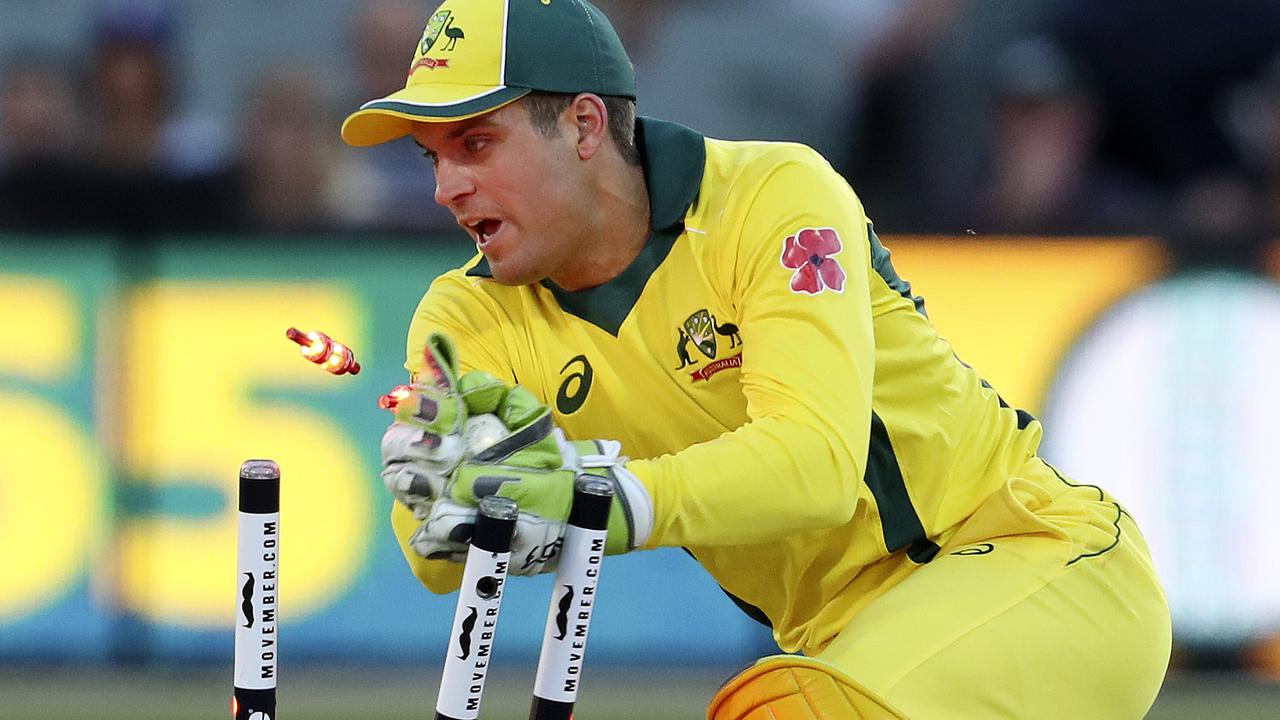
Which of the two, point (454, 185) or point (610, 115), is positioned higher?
point (610, 115)

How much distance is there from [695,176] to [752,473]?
33.6 inches

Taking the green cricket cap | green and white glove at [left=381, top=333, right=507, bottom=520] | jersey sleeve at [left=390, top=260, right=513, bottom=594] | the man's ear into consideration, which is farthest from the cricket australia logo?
green and white glove at [left=381, top=333, right=507, bottom=520]

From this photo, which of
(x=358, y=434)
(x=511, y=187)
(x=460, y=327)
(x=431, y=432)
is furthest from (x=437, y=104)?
(x=358, y=434)

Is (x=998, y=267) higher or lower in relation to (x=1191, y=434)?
higher

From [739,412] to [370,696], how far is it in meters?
3.81

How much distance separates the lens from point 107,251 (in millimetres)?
7695

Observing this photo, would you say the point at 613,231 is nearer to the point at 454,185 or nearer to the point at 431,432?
the point at 454,185

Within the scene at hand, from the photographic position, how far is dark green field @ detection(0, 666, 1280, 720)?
7.07m

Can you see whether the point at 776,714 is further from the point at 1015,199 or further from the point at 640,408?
the point at 1015,199

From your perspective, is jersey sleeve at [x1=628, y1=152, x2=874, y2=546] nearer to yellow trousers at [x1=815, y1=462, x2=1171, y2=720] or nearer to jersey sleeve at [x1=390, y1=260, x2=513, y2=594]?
yellow trousers at [x1=815, y1=462, x2=1171, y2=720]

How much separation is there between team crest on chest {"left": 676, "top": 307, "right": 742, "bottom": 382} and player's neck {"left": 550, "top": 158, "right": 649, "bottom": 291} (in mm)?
206

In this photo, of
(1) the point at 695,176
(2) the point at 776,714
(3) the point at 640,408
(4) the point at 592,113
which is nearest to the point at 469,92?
(4) the point at 592,113

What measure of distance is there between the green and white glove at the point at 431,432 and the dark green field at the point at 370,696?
380cm

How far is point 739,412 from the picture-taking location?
4.01m
